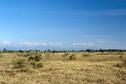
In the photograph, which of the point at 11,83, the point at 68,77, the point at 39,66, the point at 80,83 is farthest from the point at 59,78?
the point at 39,66

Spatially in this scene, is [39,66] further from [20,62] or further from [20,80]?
[20,80]

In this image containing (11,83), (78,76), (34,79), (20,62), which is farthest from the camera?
(20,62)

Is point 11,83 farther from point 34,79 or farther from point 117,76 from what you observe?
point 117,76

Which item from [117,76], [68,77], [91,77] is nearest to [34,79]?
[68,77]

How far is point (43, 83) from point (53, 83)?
0.68 m

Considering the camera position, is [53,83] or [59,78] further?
[59,78]

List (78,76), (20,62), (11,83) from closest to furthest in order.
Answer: (11,83), (78,76), (20,62)

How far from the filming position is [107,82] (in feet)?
68.5

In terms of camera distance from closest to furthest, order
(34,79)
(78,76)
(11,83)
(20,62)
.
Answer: (11,83)
(34,79)
(78,76)
(20,62)

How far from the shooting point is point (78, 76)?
915 inches

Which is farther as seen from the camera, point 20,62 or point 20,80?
point 20,62

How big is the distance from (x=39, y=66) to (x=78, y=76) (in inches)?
394

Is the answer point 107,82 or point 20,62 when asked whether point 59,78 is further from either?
point 20,62

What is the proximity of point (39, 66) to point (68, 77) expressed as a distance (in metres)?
10.2
